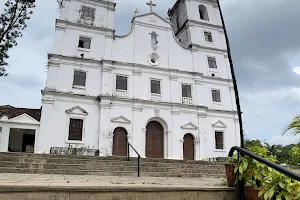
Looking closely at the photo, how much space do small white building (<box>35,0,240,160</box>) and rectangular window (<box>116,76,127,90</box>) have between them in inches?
2.8

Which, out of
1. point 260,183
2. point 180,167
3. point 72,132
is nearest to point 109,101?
point 72,132

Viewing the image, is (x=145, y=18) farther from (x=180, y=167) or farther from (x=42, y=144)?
(x=180, y=167)

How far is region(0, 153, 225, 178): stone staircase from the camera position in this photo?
332 inches

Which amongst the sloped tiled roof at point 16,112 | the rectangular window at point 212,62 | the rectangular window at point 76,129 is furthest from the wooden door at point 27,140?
the rectangular window at point 212,62

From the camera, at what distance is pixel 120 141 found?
Result: 53.0 feet

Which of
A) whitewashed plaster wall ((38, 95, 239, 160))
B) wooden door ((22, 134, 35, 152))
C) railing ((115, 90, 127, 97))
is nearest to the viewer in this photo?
whitewashed plaster wall ((38, 95, 239, 160))

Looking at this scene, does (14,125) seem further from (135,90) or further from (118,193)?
(118,193)

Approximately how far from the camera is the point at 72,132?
1542cm

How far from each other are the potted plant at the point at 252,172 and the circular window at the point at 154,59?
51.1ft

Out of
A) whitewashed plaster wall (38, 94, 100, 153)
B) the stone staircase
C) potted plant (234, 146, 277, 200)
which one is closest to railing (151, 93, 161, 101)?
whitewashed plaster wall (38, 94, 100, 153)

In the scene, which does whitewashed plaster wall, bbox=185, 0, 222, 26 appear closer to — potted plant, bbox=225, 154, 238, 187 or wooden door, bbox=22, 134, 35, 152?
wooden door, bbox=22, 134, 35, 152

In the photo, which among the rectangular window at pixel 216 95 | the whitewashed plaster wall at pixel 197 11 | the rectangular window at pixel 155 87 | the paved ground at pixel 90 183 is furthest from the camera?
the whitewashed plaster wall at pixel 197 11

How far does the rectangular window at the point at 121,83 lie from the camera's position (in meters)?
17.1

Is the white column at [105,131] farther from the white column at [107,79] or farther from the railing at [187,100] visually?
the railing at [187,100]
